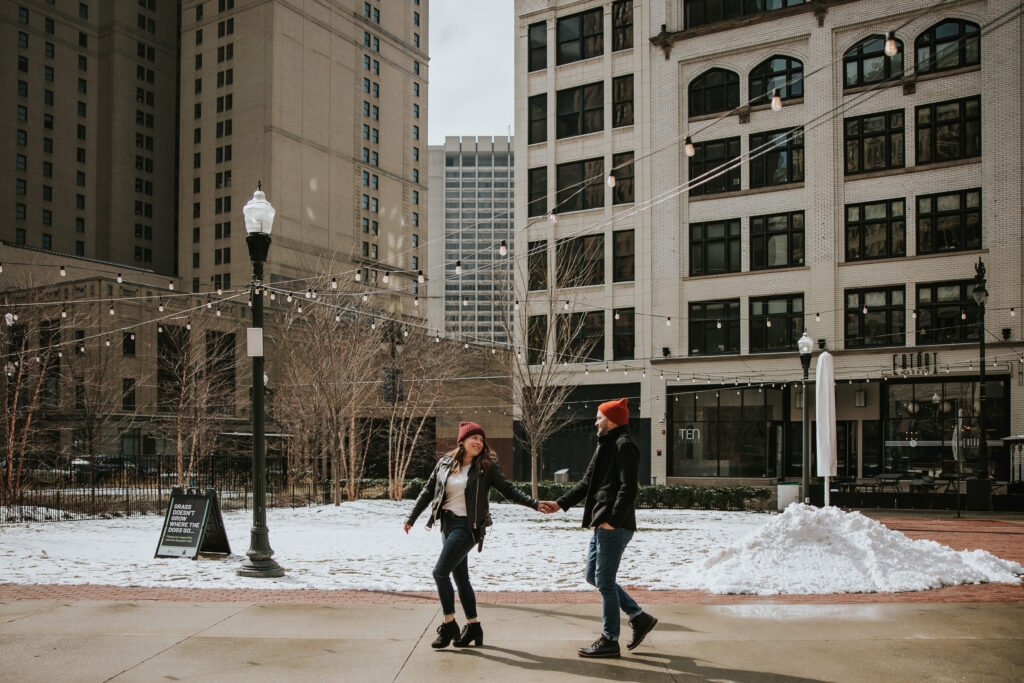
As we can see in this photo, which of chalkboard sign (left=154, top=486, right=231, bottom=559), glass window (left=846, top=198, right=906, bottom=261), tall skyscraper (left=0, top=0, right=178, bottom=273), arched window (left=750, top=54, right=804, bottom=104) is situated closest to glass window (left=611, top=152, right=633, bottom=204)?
arched window (left=750, top=54, right=804, bottom=104)

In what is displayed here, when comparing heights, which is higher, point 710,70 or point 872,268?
point 710,70

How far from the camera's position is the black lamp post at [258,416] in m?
11.4

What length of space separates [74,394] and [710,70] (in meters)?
33.7

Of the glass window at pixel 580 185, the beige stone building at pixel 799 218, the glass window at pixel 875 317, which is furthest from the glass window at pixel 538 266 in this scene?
the glass window at pixel 875 317

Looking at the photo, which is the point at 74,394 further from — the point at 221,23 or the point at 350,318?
the point at 221,23

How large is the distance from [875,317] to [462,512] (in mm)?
28690

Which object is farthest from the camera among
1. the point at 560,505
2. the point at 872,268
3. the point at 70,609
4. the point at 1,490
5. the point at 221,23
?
the point at 221,23

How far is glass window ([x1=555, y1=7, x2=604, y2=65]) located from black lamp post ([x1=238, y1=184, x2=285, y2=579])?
92.5 ft

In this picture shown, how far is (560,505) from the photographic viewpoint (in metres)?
7.51

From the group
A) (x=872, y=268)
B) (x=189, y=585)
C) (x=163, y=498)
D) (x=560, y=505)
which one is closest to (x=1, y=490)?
(x=163, y=498)

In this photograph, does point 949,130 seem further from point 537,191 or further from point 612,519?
point 612,519

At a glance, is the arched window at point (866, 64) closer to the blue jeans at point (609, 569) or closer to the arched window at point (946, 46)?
the arched window at point (946, 46)

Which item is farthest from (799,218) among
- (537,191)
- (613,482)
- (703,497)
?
(613,482)

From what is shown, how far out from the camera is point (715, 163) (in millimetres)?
34969
